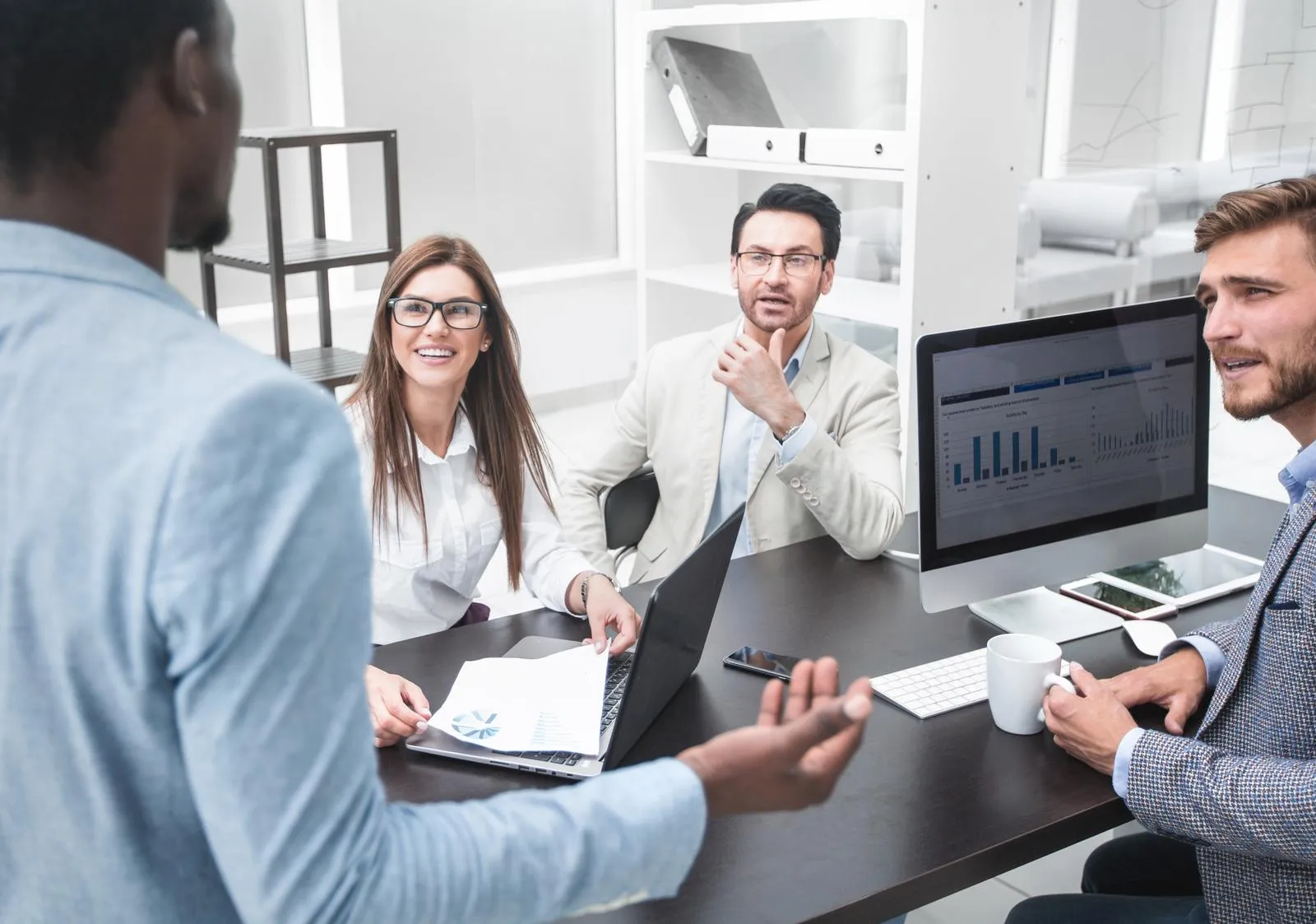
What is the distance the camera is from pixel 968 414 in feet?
5.41

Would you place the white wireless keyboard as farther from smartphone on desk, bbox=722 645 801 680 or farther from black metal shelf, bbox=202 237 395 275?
black metal shelf, bbox=202 237 395 275

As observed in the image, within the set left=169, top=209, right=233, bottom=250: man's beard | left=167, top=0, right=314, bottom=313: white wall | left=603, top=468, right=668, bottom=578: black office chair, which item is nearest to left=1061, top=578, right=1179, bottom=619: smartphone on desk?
left=603, top=468, right=668, bottom=578: black office chair

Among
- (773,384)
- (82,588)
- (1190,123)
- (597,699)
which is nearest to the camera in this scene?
(82,588)

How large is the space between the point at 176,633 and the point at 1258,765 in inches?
43.0

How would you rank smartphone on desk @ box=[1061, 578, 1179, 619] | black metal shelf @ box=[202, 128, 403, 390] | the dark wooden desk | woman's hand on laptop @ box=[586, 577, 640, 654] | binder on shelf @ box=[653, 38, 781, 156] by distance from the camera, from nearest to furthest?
the dark wooden desk → woman's hand on laptop @ box=[586, 577, 640, 654] → smartphone on desk @ box=[1061, 578, 1179, 619] → black metal shelf @ box=[202, 128, 403, 390] → binder on shelf @ box=[653, 38, 781, 156]

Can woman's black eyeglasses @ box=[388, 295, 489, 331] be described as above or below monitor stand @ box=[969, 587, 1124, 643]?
above

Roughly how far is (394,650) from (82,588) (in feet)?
3.54

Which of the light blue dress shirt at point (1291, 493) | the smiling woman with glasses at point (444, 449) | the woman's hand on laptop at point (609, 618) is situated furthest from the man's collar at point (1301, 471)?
the smiling woman with glasses at point (444, 449)

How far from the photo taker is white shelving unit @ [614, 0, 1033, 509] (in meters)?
2.90

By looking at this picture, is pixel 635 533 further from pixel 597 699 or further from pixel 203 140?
pixel 203 140

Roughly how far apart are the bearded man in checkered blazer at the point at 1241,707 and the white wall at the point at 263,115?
10.8 ft

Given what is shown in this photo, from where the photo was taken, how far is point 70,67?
58 centimetres

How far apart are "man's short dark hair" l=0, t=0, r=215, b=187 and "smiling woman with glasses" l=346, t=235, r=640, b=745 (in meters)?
1.35

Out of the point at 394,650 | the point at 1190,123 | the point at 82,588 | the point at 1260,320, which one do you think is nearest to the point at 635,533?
the point at 394,650
